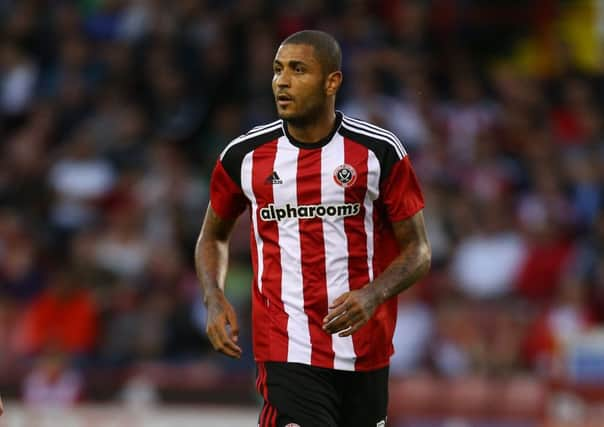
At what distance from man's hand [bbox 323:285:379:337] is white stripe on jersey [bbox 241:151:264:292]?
1.80 ft

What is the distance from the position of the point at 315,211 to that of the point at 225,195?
46 cm

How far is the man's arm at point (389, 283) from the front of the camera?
556 cm

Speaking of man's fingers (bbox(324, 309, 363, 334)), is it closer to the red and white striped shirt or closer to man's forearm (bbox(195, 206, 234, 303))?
the red and white striped shirt

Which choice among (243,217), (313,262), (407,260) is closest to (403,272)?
(407,260)

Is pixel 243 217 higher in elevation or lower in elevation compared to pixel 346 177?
lower

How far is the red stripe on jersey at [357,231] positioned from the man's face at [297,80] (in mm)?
283

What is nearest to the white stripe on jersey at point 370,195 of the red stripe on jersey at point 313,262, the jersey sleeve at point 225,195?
the red stripe on jersey at point 313,262

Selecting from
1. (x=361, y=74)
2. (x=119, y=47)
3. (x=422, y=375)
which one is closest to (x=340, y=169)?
(x=422, y=375)

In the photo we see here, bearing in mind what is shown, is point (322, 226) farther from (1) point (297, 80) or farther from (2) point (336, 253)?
(1) point (297, 80)

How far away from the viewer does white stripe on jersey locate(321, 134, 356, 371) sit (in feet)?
19.3

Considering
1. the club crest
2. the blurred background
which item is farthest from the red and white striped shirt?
the blurred background

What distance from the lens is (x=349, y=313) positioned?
5559mm

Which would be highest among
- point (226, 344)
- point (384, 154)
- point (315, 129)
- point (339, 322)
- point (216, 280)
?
point (315, 129)

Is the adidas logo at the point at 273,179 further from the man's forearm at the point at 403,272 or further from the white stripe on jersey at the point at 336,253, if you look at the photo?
the man's forearm at the point at 403,272
